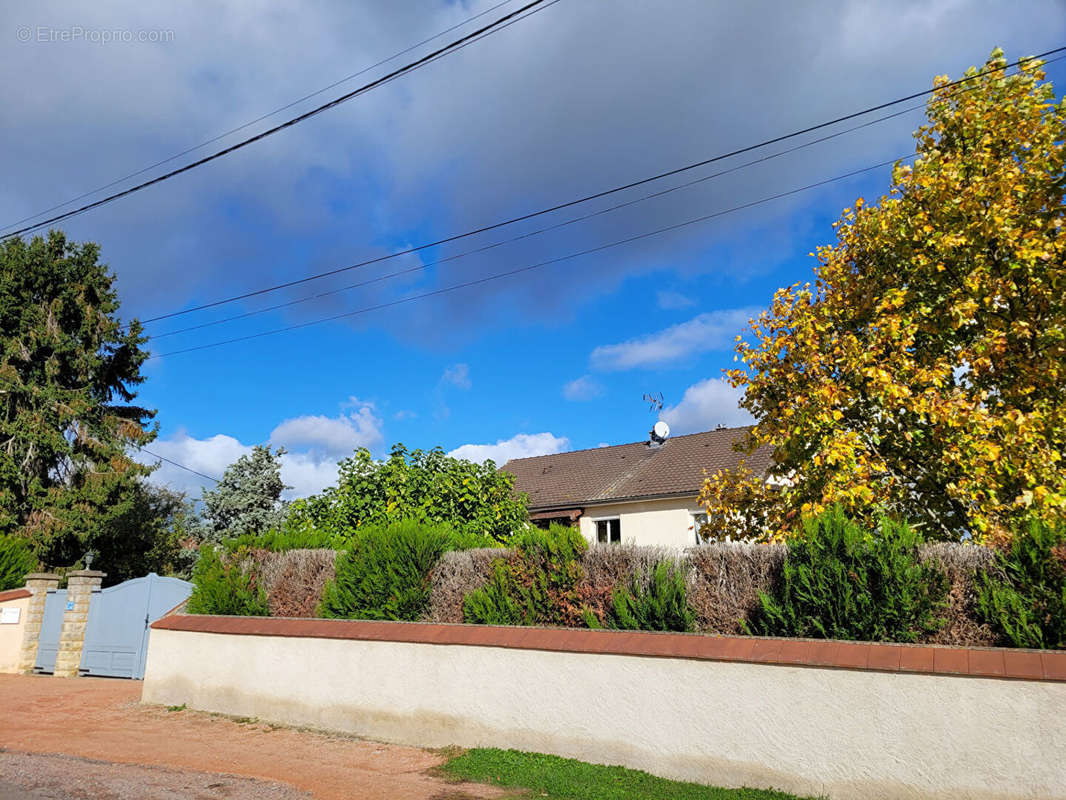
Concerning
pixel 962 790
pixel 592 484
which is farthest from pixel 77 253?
pixel 962 790

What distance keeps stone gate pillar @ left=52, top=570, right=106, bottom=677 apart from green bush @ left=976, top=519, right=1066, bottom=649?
17940 millimetres

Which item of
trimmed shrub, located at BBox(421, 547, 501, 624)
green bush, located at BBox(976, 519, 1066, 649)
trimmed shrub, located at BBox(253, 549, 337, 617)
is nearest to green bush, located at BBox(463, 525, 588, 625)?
trimmed shrub, located at BBox(421, 547, 501, 624)

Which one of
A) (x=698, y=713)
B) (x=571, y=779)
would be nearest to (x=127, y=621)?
(x=571, y=779)

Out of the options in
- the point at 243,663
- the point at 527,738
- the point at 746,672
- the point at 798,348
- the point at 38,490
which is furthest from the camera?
the point at 38,490

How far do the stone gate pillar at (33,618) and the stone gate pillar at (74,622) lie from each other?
A: 91 centimetres

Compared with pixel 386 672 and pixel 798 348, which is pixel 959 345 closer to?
pixel 798 348

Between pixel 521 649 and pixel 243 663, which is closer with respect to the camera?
pixel 521 649

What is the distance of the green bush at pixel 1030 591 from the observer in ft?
20.7

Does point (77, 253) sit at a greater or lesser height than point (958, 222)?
greater

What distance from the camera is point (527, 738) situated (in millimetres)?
8383

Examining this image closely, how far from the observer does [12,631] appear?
17438 millimetres

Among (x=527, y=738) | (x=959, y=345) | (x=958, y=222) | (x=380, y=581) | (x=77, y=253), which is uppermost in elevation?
(x=77, y=253)

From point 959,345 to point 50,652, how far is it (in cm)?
1987

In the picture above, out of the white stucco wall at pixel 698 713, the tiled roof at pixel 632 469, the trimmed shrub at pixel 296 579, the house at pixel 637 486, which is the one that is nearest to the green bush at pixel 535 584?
the white stucco wall at pixel 698 713
